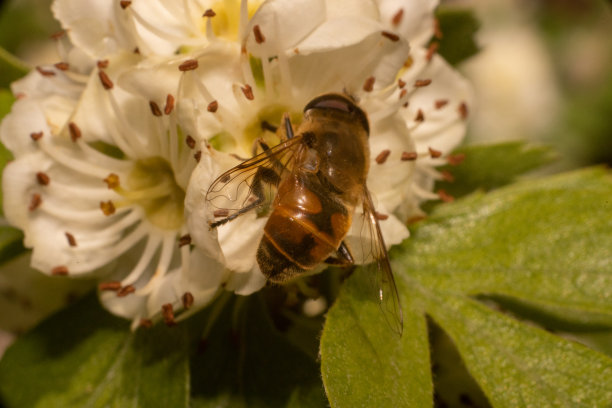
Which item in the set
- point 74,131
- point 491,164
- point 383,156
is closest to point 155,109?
point 74,131

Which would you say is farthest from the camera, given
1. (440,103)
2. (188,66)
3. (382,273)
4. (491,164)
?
(491,164)

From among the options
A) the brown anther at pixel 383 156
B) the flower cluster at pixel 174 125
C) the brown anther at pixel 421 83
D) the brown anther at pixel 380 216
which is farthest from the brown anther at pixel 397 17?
the brown anther at pixel 380 216

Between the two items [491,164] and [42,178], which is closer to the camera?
[42,178]

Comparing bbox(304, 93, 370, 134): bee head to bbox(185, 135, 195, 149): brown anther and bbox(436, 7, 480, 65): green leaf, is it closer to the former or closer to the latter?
bbox(185, 135, 195, 149): brown anther

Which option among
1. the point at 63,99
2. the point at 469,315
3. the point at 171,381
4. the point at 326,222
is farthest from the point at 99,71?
the point at 469,315

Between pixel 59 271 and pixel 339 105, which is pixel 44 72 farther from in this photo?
pixel 339 105

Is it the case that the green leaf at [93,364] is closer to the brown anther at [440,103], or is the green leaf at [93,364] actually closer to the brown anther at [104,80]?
the brown anther at [104,80]
